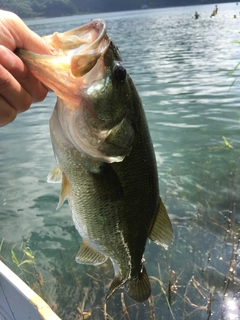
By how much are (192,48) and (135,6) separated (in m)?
146

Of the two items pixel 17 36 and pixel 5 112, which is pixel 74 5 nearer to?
pixel 17 36

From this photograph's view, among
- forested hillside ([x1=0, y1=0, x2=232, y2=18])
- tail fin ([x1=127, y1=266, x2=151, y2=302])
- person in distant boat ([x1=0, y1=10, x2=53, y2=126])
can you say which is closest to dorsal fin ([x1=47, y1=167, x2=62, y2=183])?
person in distant boat ([x1=0, y1=10, x2=53, y2=126])

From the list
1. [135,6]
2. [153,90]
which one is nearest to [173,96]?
[153,90]

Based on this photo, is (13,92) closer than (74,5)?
Yes

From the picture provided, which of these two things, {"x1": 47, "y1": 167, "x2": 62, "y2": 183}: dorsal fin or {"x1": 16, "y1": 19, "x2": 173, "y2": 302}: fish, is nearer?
{"x1": 16, "y1": 19, "x2": 173, "y2": 302}: fish

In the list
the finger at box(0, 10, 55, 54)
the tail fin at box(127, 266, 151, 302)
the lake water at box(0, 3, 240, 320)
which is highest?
the finger at box(0, 10, 55, 54)

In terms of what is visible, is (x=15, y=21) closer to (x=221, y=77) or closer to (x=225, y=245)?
(x=225, y=245)

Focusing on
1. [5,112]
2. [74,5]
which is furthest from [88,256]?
[74,5]

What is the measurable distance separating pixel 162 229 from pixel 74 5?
545 feet

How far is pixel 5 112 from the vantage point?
1.66 metres

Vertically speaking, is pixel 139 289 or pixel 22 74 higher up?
pixel 22 74

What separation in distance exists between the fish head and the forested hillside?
13331cm

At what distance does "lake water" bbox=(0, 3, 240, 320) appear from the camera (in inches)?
162

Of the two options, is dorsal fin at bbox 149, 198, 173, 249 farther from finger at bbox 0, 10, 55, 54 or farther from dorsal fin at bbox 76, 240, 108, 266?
finger at bbox 0, 10, 55, 54
